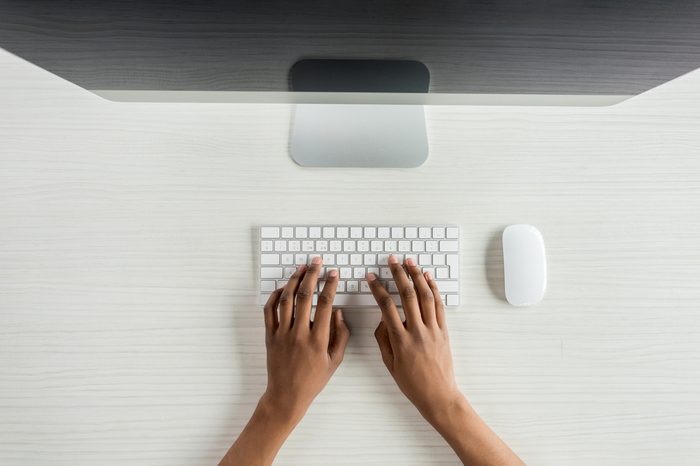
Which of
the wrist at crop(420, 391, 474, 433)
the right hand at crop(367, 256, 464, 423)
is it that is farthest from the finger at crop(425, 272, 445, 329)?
the wrist at crop(420, 391, 474, 433)

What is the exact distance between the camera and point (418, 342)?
609 millimetres

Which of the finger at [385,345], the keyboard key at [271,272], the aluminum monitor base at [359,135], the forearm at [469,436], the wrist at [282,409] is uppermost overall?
the aluminum monitor base at [359,135]

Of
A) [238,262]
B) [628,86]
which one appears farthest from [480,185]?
[238,262]

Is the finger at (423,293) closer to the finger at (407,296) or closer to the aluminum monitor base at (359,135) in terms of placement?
the finger at (407,296)

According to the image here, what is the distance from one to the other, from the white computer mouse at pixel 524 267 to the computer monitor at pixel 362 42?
223 mm

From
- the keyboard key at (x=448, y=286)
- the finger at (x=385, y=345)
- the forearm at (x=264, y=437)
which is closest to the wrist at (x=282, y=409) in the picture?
the forearm at (x=264, y=437)

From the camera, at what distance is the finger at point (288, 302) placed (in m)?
0.61

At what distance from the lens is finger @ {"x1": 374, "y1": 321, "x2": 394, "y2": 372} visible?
0.62 meters

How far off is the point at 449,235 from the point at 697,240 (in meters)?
0.36

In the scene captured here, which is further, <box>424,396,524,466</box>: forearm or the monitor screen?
<box>424,396,524,466</box>: forearm

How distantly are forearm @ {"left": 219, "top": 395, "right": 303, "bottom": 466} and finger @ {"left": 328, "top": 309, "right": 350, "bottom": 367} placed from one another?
0.30ft

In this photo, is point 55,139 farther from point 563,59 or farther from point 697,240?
point 697,240

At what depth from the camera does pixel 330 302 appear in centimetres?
61

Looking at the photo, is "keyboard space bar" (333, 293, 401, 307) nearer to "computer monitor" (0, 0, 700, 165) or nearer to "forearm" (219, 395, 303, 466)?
"forearm" (219, 395, 303, 466)
